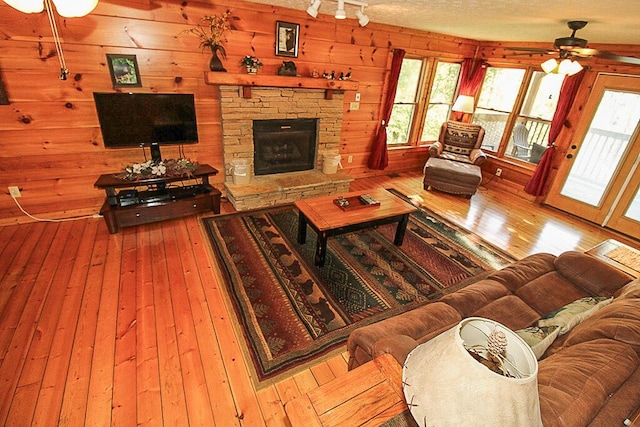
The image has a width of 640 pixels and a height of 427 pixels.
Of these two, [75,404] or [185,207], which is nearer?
[75,404]

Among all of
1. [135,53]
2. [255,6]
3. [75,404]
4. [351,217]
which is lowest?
[75,404]

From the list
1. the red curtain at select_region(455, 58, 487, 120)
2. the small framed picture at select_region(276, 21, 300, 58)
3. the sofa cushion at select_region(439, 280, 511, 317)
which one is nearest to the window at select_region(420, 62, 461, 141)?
the red curtain at select_region(455, 58, 487, 120)

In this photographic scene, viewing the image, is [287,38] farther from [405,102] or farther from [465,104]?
[465,104]

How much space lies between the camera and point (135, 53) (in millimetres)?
3107

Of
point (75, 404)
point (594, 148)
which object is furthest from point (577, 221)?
point (75, 404)

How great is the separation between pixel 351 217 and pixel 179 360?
5.73 feet

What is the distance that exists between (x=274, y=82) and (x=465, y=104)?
10.8ft

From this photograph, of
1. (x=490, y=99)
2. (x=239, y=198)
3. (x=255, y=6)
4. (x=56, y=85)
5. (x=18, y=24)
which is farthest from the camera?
(x=490, y=99)

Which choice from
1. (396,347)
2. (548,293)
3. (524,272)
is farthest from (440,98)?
(396,347)

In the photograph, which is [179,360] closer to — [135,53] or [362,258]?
[362,258]

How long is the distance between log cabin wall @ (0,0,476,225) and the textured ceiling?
0.46 m

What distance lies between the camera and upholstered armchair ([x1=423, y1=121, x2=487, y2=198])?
461 centimetres

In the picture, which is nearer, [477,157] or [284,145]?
[284,145]

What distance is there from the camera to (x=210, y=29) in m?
3.32
